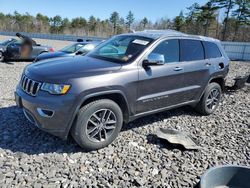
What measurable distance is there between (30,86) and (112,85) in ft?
3.93

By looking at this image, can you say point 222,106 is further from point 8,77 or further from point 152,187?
point 8,77

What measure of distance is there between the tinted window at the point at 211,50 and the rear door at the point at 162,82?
1.04 m

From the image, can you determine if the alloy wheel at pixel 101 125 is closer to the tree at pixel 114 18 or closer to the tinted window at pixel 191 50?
the tinted window at pixel 191 50

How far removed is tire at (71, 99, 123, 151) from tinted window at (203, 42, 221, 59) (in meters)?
2.69

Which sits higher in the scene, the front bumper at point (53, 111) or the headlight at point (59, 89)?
the headlight at point (59, 89)

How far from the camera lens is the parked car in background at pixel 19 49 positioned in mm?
12875

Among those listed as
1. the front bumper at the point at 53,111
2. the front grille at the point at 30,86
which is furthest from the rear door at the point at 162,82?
the front grille at the point at 30,86

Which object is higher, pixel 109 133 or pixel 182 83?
pixel 182 83

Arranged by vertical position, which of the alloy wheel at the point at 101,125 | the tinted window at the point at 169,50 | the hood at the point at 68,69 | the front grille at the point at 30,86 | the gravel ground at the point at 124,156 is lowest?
the gravel ground at the point at 124,156

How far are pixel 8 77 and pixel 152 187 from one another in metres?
7.52

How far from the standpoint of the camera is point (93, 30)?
73.4 meters

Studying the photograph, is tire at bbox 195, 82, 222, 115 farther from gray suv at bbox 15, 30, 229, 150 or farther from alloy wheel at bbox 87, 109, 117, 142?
alloy wheel at bbox 87, 109, 117, 142

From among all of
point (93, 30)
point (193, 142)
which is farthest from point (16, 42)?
point (93, 30)

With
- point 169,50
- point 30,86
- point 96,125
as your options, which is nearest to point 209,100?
point 169,50
